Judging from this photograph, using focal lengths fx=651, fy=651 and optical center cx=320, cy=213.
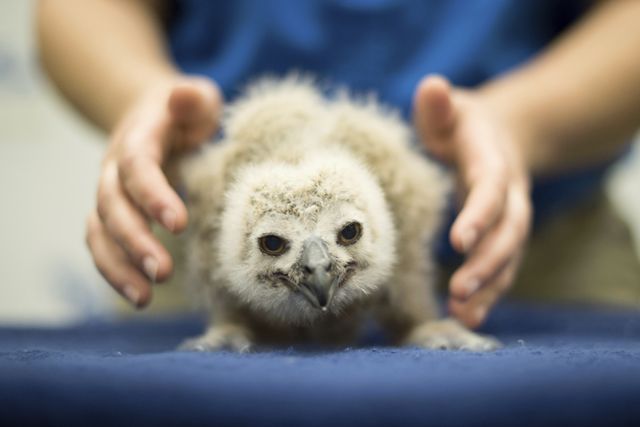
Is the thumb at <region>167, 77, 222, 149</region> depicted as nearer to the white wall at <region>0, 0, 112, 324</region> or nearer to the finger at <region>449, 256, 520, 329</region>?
the finger at <region>449, 256, 520, 329</region>

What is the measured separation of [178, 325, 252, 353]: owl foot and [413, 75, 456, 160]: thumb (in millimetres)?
580

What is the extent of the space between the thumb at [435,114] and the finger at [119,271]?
0.66 meters

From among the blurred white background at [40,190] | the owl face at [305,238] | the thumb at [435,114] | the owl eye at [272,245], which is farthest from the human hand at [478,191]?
the blurred white background at [40,190]

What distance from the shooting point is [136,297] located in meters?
1.20

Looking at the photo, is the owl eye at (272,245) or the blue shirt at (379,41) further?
the blue shirt at (379,41)

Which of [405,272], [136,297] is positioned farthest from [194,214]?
[405,272]

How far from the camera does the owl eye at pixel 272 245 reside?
1.12 metres

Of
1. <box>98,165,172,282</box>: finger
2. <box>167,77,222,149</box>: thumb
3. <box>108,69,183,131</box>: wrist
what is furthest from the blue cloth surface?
<box>108,69,183,131</box>: wrist

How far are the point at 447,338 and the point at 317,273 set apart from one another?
32 cm

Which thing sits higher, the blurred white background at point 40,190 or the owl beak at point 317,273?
the blurred white background at point 40,190

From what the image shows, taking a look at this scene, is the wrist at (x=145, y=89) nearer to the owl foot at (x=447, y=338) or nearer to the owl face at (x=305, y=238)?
the owl face at (x=305, y=238)

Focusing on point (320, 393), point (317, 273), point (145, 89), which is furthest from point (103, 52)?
point (320, 393)

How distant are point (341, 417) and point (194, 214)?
2.35ft

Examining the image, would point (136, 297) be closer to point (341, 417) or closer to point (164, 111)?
point (164, 111)
